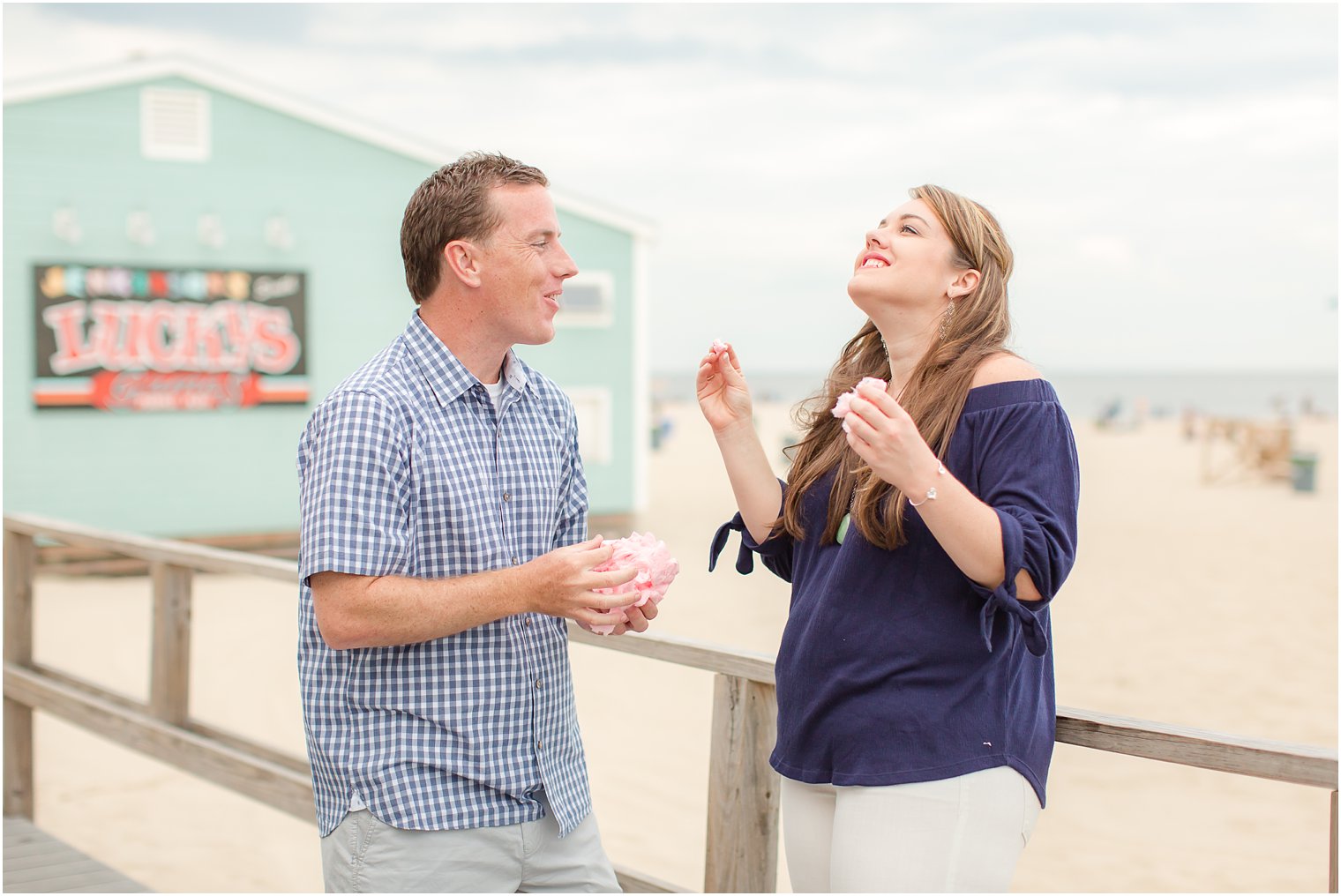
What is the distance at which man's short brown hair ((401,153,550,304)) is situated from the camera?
1965mm

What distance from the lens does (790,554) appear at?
225 cm

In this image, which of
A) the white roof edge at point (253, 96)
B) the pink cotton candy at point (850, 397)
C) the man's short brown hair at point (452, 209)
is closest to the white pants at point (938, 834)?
the pink cotton candy at point (850, 397)

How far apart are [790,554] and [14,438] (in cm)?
1149

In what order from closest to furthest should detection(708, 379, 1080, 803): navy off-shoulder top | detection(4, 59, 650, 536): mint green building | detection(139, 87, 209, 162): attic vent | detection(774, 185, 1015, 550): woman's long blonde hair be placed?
detection(708, 379, 1080, 803): navy off-shoulder top
detection(774, 185, 1015, 550): woman's long blonde hair
detection(4, 59, 650, 536): mint green building
detection(139, 87, 209, 162): attic vent

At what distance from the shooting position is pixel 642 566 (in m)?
2.01

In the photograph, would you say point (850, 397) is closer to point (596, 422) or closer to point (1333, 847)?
point (1333, 847)

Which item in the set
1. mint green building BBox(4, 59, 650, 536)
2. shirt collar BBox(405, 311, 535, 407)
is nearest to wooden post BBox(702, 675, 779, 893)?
shirt collar BBox(405, 311, 535, 407)

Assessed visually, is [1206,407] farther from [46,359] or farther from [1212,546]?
[46,359]

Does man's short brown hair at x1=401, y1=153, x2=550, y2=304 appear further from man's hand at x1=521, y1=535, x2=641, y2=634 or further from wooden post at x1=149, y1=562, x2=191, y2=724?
wooden post at x1=149, y1=562, x2=191, y2=724

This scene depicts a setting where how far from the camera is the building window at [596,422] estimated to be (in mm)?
14359

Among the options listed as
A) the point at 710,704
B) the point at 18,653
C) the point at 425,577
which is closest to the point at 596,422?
the point at 710,704

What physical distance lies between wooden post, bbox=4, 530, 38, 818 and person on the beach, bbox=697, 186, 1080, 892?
374cm

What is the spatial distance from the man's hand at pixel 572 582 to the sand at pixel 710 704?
381cm

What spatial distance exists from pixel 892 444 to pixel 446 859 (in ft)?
3.27
